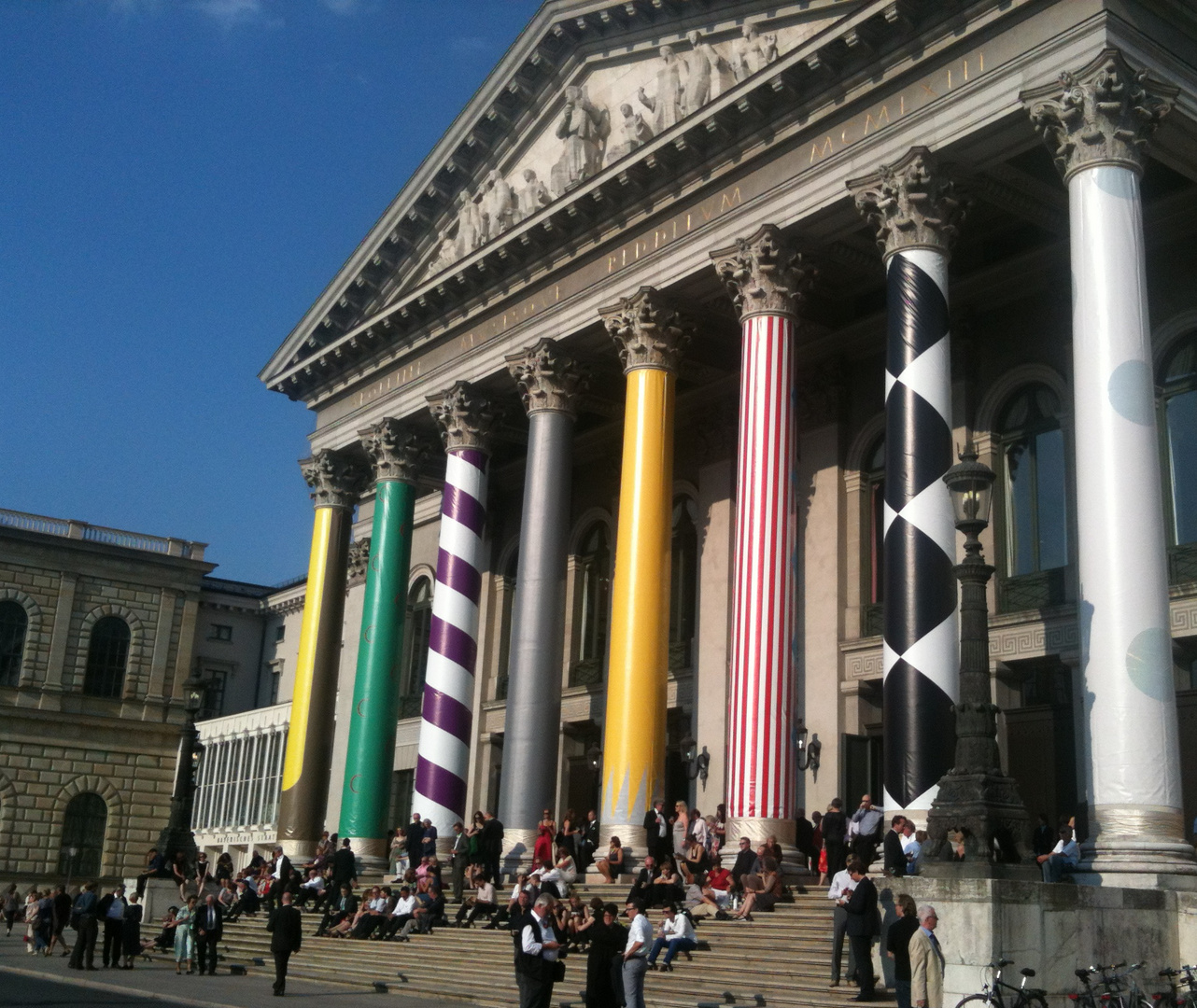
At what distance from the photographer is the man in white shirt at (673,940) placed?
1681cm

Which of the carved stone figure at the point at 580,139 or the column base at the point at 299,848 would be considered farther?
the column base at the point at 299,848

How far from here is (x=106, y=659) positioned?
59.2 metres

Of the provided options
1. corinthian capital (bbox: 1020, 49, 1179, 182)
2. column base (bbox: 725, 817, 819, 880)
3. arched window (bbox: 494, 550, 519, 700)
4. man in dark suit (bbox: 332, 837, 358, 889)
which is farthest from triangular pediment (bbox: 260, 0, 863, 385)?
man in dark suit (bbox: 332, 837, 358, 889)

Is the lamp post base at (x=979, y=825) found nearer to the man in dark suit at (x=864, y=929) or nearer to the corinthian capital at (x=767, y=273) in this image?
the man in dark suit at (x=864, y=929)

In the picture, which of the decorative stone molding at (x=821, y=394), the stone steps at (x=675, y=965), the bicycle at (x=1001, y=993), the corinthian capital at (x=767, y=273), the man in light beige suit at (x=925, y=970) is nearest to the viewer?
the bicycle at (x=1001, y=993)

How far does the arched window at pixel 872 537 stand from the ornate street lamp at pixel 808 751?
2.11 metres

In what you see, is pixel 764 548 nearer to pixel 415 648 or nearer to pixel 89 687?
pixel 415 648

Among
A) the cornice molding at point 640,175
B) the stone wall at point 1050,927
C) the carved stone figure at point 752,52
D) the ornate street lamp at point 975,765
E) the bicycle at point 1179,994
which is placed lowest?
the bicycle at point 1179,994

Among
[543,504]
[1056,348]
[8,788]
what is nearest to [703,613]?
[543,504]

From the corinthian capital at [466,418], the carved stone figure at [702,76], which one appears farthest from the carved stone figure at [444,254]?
the carved stone figure at [702,76]

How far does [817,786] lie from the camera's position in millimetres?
24953

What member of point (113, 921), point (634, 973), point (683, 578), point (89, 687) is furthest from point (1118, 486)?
point (89, 687)

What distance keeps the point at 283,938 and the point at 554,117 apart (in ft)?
59.0

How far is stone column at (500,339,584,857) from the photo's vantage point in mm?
24625
